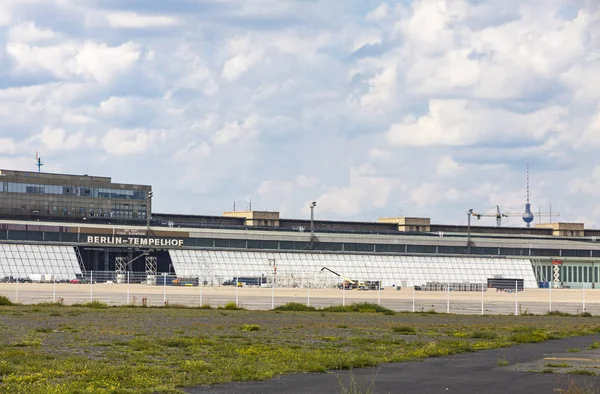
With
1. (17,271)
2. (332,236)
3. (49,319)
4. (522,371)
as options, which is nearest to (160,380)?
(522,371)

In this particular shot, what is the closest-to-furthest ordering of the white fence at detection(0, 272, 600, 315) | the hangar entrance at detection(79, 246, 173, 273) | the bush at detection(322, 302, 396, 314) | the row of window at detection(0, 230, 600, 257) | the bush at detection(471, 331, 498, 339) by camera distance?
the bush at detection(471, 331, 498, 339) < the bush at detection(322, 302, 396, 314) < the white fence at detection(0, 272, 600, 315) < the row of window at detection(0, 230, 600, 257) < the hangar entrance at detection(79, 246, 173, 273)

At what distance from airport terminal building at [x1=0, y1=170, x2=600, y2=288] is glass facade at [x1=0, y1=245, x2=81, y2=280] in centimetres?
17

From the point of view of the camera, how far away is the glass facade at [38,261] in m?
137

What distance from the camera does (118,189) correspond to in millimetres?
182250

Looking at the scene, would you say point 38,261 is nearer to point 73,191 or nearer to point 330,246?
point 73,191

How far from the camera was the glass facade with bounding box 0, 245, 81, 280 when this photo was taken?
137 metres

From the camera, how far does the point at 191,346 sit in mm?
31109

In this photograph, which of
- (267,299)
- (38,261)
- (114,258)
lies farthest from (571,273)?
(267,299)

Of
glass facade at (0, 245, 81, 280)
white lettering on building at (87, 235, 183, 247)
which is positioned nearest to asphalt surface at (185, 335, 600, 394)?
glass facade at (0, 245, 81, 280)

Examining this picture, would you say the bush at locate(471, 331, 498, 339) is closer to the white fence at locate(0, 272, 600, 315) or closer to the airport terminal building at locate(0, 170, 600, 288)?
the white fence at locate(0, 272, 600, 315)

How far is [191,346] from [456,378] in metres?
10.5

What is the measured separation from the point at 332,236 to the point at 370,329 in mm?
126346

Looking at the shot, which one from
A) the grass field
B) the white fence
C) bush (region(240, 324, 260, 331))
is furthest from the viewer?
the white fence

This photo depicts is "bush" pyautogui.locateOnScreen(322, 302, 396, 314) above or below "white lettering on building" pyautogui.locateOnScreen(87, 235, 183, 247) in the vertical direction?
below
